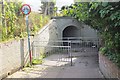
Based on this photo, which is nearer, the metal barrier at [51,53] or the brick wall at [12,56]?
the brick wall at [12,56]

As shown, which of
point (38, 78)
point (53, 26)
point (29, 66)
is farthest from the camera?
point (53, 26)

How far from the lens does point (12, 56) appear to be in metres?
8.00

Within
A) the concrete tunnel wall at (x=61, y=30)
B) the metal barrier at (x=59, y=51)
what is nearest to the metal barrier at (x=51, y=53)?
the metal barrier at (x=59, y=51)

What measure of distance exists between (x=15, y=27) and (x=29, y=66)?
200cm

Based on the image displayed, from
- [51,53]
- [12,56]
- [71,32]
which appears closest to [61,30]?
[71,32]

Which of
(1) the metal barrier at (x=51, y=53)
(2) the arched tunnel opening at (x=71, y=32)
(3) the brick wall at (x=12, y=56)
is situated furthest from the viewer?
(2) the arched tunnel opening at (x=71, y=32)

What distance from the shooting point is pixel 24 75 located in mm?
7688

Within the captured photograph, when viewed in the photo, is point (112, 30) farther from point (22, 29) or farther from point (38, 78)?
point (22, 29)

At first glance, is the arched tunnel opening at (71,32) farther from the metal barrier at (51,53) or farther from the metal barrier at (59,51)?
the metal barrier at (51,53)

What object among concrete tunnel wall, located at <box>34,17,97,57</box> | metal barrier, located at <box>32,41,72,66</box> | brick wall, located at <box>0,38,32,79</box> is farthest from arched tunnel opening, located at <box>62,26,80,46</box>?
brick wall, located at <box>0,38,32,79</box>

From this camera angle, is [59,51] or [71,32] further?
[71,32]

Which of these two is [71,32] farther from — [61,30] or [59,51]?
[59,51]

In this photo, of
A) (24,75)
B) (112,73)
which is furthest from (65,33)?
(112,73)

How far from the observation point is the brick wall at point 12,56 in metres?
7.22
